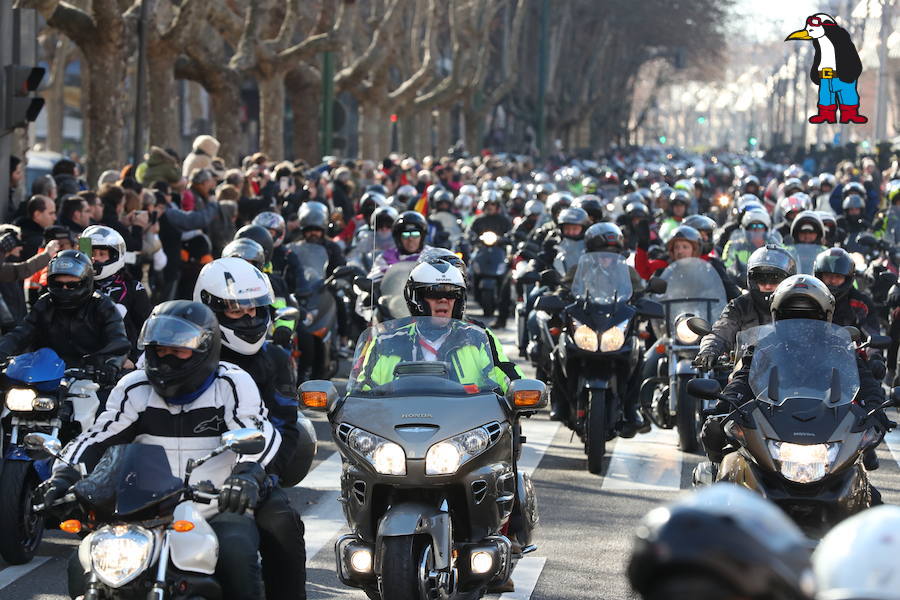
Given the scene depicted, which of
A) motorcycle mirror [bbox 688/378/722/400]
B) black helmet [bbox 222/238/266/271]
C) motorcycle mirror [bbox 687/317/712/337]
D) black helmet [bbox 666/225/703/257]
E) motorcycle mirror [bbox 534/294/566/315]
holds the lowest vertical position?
motorcycle mirror [bbox 688/378/722/400]

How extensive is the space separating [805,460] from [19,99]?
10131 mm

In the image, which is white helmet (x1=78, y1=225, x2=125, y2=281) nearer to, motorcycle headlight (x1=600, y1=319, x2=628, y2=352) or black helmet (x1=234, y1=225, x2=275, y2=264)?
black helmet (x1=234, y1=225, x2=275, y2=264)

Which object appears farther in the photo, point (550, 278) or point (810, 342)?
point (550, 278)

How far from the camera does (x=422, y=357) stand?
24.6 feet

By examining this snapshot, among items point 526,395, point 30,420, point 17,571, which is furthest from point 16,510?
point 526,395

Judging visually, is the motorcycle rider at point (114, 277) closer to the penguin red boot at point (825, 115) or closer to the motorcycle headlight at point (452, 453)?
the motorcycle headlight at point (452, 453)

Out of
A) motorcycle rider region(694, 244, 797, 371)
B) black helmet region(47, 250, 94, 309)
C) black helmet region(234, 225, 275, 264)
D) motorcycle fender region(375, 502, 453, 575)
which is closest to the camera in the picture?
motorcycle fender region(375, 502, 453, 575)

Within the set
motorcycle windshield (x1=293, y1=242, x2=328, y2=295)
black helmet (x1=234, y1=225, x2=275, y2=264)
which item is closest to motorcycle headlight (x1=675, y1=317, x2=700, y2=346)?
black helmet (x1=234, y1=225, x2=275, y2=264)

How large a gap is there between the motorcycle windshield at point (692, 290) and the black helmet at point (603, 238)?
1.30 ft

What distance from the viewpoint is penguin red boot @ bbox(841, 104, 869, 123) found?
1505cm

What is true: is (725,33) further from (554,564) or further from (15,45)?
(554,564)

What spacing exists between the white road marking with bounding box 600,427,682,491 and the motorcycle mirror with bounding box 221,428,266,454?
572 cm

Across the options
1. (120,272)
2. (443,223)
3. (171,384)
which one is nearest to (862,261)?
(443,223)

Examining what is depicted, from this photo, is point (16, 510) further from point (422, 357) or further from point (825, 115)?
point (825, 115)
